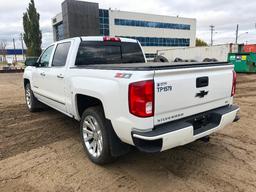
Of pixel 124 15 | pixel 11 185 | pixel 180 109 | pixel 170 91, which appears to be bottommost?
pixel 11 185

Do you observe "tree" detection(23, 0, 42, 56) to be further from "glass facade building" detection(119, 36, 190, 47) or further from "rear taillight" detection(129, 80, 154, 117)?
"rear taillight" detection(129, 80, 154, 117)

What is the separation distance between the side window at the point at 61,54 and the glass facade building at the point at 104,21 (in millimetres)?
42403

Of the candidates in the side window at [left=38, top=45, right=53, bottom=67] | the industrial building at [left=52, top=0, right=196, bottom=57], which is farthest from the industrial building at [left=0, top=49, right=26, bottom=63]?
the side window at [left=38, top=45, right=53, bottom=67]

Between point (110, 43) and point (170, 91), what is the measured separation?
227cm

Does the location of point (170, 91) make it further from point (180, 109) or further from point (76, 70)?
point (76, 70)

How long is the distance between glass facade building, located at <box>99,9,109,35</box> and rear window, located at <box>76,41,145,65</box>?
139ft

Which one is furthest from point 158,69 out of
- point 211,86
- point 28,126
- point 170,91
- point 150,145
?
point 28,126

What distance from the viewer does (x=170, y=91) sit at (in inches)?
101

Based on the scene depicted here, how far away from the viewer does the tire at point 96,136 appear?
2995 mm

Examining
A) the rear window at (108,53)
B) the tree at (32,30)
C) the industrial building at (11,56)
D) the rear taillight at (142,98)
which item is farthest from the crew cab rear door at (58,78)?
the industrial building at (11,56)

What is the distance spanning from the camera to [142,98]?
94.0 inches

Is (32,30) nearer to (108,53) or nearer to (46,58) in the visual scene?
(46,58)

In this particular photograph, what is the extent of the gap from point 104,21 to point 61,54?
43.7 metres

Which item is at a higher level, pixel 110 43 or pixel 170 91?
pixel 110 43
